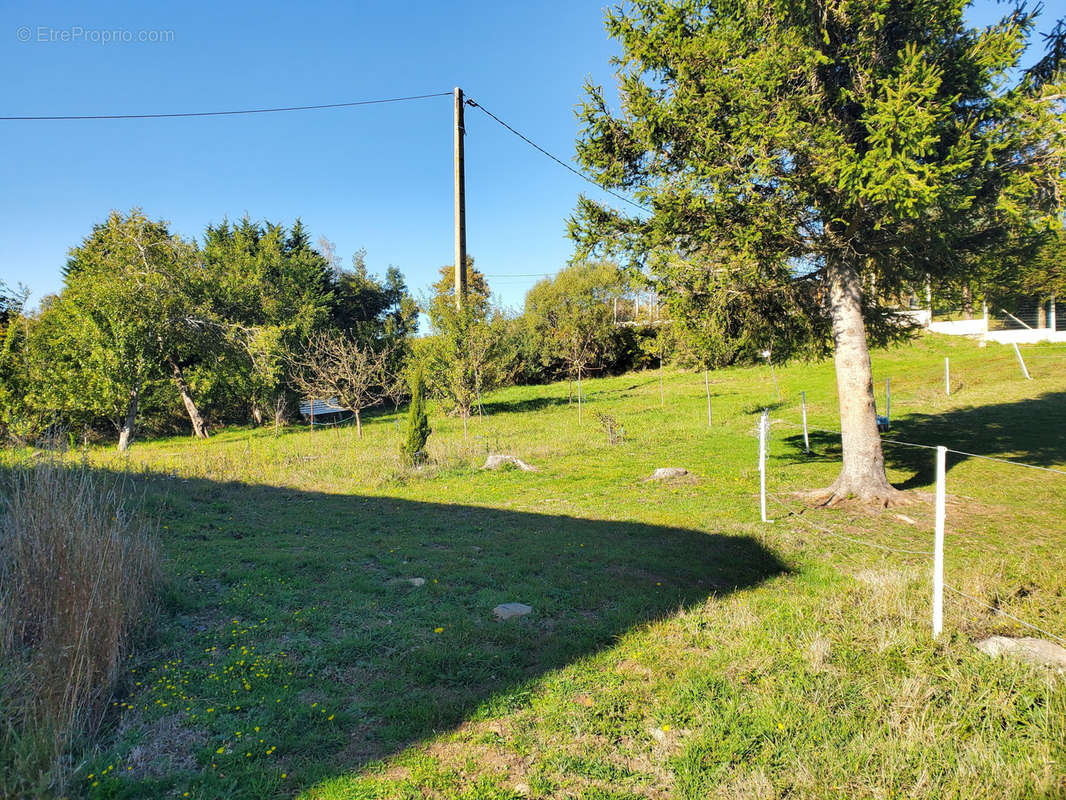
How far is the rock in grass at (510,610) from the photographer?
4.86 metres

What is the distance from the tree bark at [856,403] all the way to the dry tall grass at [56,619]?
9218 millimetres

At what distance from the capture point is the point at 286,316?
29.4m

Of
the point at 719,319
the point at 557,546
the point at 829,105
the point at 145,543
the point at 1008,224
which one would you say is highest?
the point at 829,105

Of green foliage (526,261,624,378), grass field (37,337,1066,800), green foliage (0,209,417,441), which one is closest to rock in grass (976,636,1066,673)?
grass field (37,337,1066,800)

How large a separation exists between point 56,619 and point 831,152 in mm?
8990

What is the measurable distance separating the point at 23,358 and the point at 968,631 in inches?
1010

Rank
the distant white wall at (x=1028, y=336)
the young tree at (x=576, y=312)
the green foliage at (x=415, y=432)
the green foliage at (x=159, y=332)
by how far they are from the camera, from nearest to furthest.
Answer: the green foliage at (x=415, y=432), the green foliage at (x=159, y=332), the distant white wall at (x=1028, y=336), the young tree at (x=576, y=312)

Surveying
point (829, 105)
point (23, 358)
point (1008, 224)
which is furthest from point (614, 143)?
point (23, 358)

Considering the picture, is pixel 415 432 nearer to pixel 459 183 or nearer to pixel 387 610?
pixel 459 183

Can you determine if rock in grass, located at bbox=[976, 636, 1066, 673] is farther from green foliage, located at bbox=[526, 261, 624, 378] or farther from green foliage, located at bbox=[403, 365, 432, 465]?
green foliage, located at bbox=[526, 261, 624, 378]

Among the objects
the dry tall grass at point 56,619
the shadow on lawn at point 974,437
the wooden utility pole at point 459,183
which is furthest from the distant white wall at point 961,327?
the dry tall grass at point 56,619

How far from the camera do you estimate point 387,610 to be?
197 inches

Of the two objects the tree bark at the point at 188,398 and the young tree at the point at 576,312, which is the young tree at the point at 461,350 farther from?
the tree bark at the point at 188,398

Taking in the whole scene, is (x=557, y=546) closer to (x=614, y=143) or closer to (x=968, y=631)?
(x=968, y=631)
